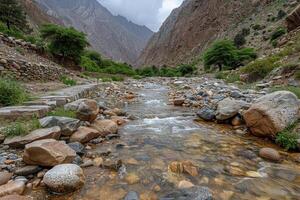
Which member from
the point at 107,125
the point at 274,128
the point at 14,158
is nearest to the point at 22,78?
the point at 107,125

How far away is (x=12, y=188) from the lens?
235 cm

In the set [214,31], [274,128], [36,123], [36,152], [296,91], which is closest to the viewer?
[36,152]

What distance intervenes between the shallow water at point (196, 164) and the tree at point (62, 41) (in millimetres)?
12573

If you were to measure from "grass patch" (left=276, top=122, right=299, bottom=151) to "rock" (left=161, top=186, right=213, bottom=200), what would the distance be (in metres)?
2.14

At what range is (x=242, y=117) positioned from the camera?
522 cm

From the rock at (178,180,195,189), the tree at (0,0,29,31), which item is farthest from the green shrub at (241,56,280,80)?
the tree at (0,0,29,31)

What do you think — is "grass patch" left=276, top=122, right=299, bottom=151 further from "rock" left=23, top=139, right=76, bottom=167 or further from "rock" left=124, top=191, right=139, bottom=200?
"rock" left=23, top=139, right=76, bottom=167

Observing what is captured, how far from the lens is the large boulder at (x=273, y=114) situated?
420 cm

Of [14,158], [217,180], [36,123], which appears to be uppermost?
[36,123]

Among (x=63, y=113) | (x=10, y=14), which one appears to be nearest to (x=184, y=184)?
(x=63, y=113)

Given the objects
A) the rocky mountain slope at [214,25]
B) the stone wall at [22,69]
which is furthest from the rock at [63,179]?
the rocky mountain slope at [214,25]

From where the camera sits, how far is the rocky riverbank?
255 cm

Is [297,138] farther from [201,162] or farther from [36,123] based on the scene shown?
[36,123]

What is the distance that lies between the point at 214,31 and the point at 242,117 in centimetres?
5694
